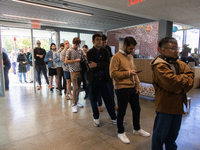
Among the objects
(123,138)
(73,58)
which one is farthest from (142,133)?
(73,58)

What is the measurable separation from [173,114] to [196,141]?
117 centimetres

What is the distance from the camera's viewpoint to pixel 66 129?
261 cm

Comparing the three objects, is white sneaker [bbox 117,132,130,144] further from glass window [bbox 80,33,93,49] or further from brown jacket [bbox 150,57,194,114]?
glass window [bbox 80,33,93,49]

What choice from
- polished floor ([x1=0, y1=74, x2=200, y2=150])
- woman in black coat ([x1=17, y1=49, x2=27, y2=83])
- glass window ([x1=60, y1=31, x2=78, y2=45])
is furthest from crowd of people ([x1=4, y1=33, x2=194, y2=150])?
glass window ([x1=60, y1=31, x2=78, y2=45])

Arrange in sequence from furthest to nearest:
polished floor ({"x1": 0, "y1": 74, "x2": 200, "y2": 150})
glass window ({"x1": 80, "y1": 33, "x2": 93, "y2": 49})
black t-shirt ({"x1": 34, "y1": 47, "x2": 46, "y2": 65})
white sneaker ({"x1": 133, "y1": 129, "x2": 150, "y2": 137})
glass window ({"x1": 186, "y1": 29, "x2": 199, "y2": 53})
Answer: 1. glass window ({"x1": 186, "y1": 29, "x2": 199, "y2": 53})
2. glass window ({"x1": 80, "y1": 33, "x2": 93, "y2": 49})
3. black t-shirt ({"x1": 34, "y1": 47, "x2": 46, "y2": 65})
4. white sneaker ({"x1": 133, "y1": 129, "x2": 150, "y2": 137})
5. polished floor ({"x1": 0, "y1": 74, "x2": 200, "y2": 150})

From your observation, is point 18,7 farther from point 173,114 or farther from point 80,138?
point 173,114

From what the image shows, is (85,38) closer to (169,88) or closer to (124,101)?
(124,101)

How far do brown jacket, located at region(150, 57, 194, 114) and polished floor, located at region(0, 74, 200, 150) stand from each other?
0.91m

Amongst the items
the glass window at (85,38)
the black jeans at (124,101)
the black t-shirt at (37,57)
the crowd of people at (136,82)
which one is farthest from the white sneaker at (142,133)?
the glass window at (85,38)

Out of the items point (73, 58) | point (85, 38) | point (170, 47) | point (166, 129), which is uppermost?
point (85, 38)

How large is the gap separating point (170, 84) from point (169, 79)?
5cm

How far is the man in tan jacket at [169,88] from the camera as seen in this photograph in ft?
4.51

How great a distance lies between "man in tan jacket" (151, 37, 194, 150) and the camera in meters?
1.37

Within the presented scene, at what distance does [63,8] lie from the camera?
468 centimetres
